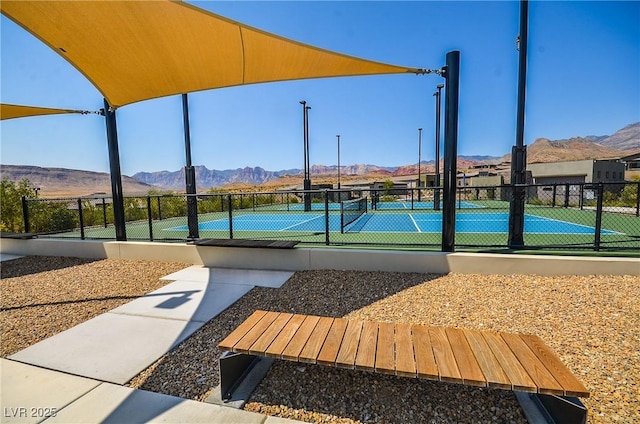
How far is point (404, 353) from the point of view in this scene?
7.34 ft

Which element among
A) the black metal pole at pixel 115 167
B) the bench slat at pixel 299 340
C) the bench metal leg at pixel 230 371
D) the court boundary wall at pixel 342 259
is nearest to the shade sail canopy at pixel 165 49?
the black metal pole at pixel 115 167

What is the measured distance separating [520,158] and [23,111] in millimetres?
9839

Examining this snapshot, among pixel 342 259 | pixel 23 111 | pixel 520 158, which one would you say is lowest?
pixel 342 259

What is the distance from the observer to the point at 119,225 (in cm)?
687

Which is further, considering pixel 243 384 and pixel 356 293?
pixel 356 293

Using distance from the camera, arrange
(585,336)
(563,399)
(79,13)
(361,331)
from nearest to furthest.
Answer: (563,399), (361,331), (585,336), (79,13)

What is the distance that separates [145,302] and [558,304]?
17.9 feet

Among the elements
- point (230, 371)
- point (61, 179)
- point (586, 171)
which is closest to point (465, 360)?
point (230, 371)

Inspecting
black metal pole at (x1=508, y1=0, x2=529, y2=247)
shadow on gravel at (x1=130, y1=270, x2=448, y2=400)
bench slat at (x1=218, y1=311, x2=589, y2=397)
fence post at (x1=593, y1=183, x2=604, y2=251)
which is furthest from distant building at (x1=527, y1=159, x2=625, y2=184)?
bench slat at (x1=218, y1=311, x2=589, y2=397)

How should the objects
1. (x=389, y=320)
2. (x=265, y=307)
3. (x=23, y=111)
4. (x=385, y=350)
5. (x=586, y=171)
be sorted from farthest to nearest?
(x=586, y=171) < (x=23, y=111) < (x=265, y=307) < (x=389, y=320) < (x=385, y=350)

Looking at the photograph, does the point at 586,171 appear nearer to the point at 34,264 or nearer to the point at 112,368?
the point at 112,368

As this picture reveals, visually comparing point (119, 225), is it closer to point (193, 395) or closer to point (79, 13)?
point (79, 13)

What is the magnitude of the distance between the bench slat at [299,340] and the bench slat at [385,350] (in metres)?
0.57

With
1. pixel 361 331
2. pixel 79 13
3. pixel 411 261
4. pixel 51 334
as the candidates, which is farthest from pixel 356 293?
pixel 79 13
